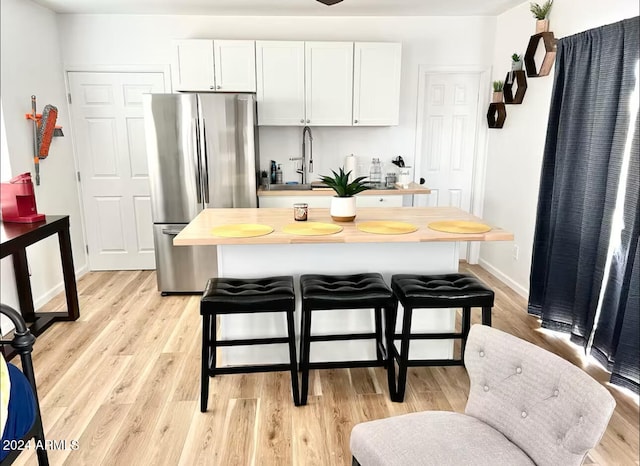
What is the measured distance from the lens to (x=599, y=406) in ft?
3.85

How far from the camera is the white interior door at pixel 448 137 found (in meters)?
4.62

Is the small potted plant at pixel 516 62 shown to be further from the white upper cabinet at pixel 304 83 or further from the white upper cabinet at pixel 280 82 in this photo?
the white upper cabinet at pixel 280 82

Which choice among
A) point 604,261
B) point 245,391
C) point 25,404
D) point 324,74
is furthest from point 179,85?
point 604,261

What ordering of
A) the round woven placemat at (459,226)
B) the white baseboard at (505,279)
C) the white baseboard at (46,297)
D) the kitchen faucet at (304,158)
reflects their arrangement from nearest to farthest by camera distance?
the round woven placemat at (459,226)
the white baseboard at (46,297)
the white baseboard at (505,279)
the kitchen faucet at (304,158)

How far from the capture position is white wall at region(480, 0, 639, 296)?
11.0 ft

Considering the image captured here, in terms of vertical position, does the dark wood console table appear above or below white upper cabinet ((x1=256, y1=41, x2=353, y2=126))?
below

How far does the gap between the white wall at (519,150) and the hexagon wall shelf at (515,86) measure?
0.05m

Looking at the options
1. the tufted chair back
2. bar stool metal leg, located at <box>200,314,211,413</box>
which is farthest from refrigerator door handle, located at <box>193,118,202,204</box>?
the tufted chair back

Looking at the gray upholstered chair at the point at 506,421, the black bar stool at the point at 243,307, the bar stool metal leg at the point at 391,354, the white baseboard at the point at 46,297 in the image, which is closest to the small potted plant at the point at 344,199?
the black bar stool at the point at 243,307

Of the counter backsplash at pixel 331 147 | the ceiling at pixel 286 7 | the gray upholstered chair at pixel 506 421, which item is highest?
the ceiling at pixel 286 7

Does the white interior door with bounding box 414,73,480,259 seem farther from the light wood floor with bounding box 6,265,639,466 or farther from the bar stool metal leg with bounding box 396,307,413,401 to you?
the bar stool metal leg with bounding box 396,307,413,401

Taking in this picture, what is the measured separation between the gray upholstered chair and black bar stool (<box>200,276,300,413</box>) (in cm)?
82

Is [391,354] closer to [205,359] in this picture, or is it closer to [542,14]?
[205,359]

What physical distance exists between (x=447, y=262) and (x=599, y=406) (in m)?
1.51
